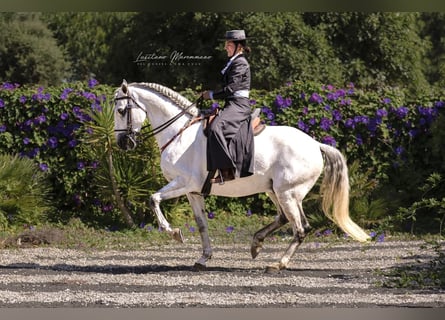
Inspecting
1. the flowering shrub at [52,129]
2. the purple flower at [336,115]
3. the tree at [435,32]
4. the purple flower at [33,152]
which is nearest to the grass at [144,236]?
the flowering shrub at [52,129]

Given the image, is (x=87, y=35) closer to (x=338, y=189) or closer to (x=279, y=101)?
(x=279, y=101)

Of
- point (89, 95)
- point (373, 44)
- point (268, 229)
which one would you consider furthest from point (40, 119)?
Result: point (373, 44)

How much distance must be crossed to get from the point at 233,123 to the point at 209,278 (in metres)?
1.63

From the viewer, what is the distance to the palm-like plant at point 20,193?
1147cm

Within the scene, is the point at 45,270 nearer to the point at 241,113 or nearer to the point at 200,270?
the point at 200,270

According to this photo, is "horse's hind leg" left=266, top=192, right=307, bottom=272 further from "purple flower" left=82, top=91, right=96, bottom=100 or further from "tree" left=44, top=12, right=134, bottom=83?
"tree" left=44, top=12, right=134, bottom=83

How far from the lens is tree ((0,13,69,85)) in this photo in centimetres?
2859

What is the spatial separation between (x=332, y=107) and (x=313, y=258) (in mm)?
3720

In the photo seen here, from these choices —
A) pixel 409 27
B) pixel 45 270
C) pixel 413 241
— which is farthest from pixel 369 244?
pixel 409 27

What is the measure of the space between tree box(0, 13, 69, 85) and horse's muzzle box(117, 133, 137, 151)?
20.4m

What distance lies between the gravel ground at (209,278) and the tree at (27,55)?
1922 centimetres

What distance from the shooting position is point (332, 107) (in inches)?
506

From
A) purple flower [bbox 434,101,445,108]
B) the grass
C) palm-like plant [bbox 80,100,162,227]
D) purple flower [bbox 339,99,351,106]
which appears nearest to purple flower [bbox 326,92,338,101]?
purple flower [bbox 339,99,351,106]

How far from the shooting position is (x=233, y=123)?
8.39m
